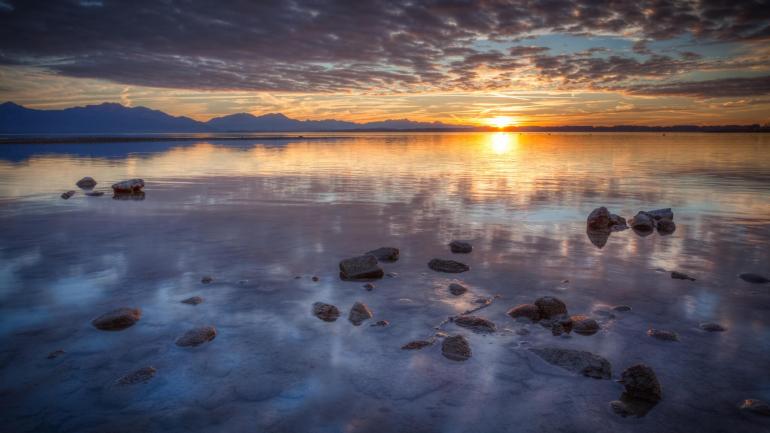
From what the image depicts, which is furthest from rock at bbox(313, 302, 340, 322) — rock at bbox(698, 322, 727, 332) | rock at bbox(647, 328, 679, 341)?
rock at bbox(698, 322, 727, 332)

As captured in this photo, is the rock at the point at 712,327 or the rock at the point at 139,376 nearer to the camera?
the rock at the point at 139,376

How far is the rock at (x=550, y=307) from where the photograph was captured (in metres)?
8.46

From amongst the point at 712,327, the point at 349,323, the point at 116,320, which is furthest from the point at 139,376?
the point at 712,327

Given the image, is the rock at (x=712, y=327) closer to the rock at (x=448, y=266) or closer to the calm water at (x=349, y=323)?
the calm water at (x=349, y=323)

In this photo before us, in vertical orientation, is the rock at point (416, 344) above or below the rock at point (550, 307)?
below

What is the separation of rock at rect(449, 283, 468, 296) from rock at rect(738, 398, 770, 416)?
506cm

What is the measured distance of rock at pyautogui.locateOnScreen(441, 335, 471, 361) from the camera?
7055mm

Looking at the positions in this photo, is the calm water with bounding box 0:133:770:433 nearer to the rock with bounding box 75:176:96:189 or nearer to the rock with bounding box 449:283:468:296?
the rock with bounding box 449:283:468:296

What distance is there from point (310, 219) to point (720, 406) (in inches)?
565

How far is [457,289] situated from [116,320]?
6884 mm

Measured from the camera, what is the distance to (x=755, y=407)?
18.8 ft

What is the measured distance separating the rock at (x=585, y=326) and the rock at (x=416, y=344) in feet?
9.10

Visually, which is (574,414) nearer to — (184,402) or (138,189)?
(184,402)

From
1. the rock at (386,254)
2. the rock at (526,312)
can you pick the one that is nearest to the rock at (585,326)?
the rock at (526,312)
